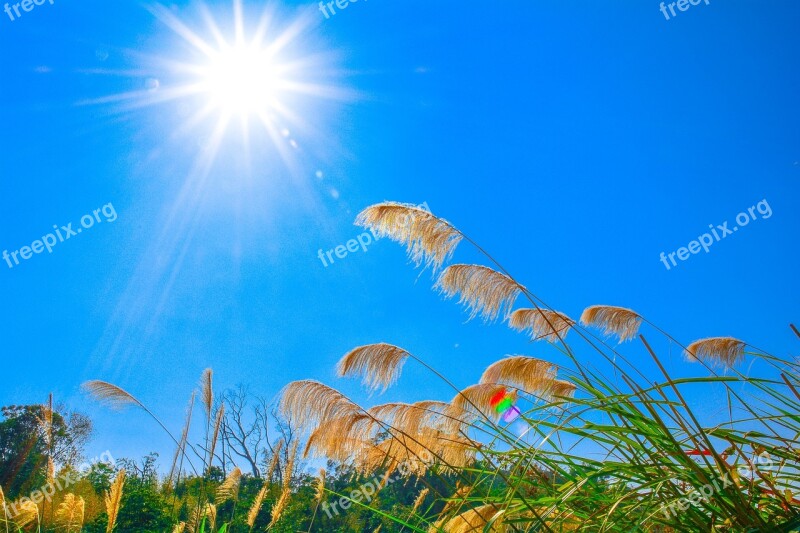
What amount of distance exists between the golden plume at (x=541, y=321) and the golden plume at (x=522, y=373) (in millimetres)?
191

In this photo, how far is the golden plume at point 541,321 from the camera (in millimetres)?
3846

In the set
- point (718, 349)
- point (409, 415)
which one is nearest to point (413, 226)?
point (409, 415)

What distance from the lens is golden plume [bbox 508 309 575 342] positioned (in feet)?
12.6

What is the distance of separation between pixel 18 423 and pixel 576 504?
2555 cm

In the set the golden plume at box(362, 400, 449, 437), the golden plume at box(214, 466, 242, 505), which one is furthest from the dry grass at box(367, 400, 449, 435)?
the golden plume at box(214, 466, 242, 505)

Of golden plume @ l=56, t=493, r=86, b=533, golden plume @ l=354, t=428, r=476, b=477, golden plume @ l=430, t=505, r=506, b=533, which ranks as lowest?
golden plume @ l=430, t=505, r=506, b=533

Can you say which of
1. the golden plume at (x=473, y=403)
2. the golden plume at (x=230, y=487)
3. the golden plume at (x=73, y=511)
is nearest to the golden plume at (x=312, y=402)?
the golden plume at (x=473, y=403)

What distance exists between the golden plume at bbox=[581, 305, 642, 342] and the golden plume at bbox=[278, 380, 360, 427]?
8.52 ft

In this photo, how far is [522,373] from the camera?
3.75 meters

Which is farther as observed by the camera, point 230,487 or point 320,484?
point 230,487

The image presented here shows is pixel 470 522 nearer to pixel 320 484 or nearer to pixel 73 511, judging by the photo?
pixel 320 484

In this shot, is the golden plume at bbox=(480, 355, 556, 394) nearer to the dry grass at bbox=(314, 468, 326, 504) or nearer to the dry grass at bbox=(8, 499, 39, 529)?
the dry grass at bbox=(314, 468, 326, 504)

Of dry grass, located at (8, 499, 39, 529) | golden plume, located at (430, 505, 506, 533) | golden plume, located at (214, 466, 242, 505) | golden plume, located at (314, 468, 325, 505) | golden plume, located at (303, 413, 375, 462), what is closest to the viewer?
golden plume, located at (430, 505, 506, 533)

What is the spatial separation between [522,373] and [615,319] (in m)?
1.54
